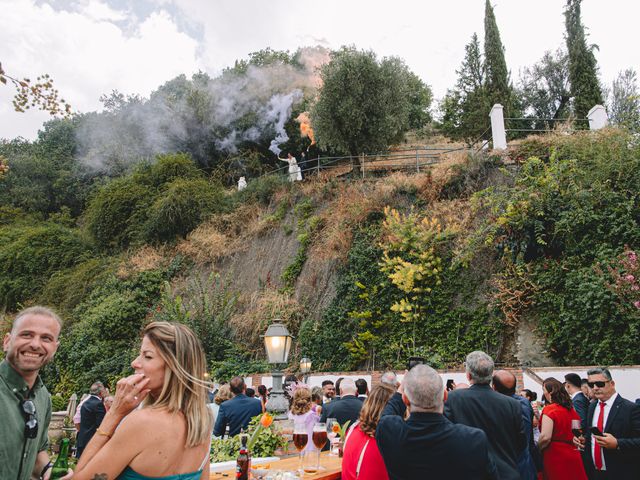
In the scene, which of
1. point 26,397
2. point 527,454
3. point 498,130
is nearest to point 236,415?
point 527,454

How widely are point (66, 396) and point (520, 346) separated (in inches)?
605

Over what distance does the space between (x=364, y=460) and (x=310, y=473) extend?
1.61 feet

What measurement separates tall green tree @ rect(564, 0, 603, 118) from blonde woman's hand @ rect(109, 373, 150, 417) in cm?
2616

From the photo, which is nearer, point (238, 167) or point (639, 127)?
point (639, 127)

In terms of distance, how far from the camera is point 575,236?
10.5 metres

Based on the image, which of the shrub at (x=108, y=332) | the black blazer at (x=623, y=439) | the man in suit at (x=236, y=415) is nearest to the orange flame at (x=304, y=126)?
the shrub at (x=108, y=332)

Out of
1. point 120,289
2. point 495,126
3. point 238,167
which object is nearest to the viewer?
point 495,126

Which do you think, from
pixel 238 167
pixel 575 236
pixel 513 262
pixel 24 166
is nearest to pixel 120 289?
pixel 238 167

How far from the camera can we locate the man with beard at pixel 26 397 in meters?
2.13

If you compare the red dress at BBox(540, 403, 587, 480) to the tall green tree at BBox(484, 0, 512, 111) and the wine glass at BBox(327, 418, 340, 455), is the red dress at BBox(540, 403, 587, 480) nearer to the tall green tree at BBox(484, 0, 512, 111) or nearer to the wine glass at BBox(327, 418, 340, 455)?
the wine glass at BBox(327, 418, 340, 455)

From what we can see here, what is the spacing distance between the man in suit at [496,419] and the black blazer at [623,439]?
1.34m

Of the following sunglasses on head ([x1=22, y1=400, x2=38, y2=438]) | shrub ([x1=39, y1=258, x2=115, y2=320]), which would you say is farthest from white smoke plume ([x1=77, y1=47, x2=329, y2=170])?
sunglasses on head ([x1=22, y1=400, x2=38, y2=438])

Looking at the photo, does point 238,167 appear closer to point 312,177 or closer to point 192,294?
point 312,177

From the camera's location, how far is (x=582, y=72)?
2423 centimetres
